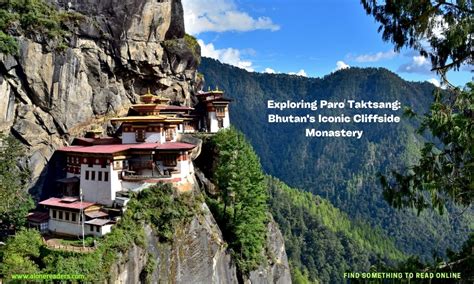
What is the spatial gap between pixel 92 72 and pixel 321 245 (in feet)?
314

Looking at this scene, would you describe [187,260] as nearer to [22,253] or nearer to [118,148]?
[118,148]

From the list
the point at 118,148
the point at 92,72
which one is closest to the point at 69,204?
the point at 118,148

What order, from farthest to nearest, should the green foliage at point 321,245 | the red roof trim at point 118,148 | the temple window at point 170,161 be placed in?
the green foliage at point 321,245, the temple window at point 170,161, the red roof trim at point 118,148

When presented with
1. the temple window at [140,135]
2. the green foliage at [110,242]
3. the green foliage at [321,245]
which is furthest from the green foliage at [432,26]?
the green foliage at [321,245]

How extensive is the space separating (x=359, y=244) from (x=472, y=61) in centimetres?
13381

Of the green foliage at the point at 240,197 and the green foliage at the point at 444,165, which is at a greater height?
the green foliage at the point at 444,165

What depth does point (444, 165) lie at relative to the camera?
500 inches

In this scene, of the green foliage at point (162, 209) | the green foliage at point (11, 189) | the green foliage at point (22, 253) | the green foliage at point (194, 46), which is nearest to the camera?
the green foliage at point (22, 253)

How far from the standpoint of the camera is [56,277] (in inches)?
994

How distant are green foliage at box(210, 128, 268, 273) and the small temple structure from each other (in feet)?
11.4

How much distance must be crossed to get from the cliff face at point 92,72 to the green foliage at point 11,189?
2.49m

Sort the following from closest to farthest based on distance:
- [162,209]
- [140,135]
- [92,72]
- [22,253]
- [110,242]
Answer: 1. [22,253]
2. [110,242]
3. [162,209]
4. [140,135]
5. [92,72]

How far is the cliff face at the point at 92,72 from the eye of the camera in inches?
1480

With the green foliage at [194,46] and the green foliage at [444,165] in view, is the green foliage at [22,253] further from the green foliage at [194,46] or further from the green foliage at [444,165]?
the green foliage at [194,46]
